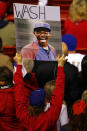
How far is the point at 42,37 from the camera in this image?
4219mm

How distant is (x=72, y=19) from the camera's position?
6.69m

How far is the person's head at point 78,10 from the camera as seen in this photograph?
6.46m

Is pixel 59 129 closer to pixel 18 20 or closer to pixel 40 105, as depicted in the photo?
pixel 40 105

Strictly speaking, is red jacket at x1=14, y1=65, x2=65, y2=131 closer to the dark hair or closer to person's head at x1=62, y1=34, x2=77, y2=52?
the dark hair

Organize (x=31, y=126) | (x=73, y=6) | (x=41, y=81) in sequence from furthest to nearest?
(x=73, y=6) → (x=41, y=81) → (x=31, y=126)

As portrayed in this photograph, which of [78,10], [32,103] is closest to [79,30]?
[78,10]

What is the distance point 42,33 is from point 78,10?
94.1 inches

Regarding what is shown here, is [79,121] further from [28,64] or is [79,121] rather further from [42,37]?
[28,64]

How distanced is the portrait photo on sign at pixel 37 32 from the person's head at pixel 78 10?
2271mm

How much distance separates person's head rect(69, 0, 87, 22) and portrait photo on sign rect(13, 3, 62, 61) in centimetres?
227

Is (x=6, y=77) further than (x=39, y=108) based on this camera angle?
Yes

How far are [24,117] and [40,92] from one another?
0.97 ft

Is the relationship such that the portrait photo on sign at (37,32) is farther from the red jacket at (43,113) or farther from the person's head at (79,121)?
the person's head at (79,121)

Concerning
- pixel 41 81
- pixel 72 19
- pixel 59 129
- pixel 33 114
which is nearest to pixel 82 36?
pixel 72 19
